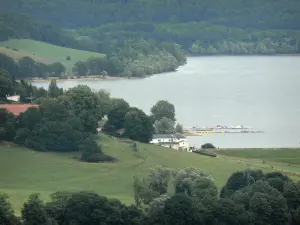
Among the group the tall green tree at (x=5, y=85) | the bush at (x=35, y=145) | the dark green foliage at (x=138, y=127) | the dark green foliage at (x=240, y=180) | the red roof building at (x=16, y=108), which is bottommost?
the dark green foliage at (x=240, y=180)

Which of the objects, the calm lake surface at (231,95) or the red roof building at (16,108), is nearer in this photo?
the red roof building at (16,108)

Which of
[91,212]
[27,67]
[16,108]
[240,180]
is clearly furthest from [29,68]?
[91,212]

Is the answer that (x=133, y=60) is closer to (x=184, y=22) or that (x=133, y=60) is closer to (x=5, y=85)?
(x=5, y=85)

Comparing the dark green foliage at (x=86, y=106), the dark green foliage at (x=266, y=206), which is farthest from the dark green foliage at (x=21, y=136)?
the dark green foliage at (x=266, y=206)

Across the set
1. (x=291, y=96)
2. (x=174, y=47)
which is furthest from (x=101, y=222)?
(x=174, y=47)

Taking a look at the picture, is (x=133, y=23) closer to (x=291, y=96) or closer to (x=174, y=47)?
(x=174, y=47)

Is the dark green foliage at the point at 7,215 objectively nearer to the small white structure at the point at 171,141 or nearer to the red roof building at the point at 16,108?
the red roof building at the point at 16,108

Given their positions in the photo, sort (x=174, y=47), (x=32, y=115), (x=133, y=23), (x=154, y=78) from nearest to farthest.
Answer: (x=32, y=115) < (x=154, y=78) < (x=174, y=47) < (x=133, y=23)
